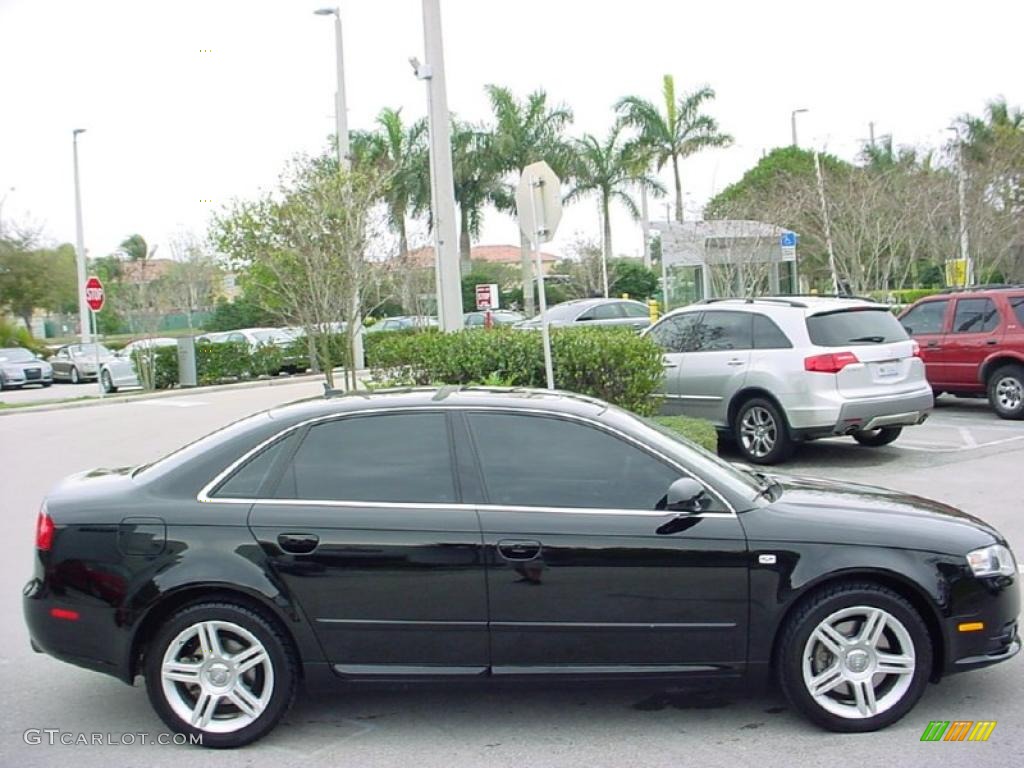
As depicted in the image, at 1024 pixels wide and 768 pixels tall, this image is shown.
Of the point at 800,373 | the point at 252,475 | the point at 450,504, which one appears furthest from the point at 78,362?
the point at 450,504

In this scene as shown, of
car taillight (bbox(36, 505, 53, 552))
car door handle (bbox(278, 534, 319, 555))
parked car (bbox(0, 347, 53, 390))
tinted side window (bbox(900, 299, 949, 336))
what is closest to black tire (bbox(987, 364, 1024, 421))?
tinted side window (bbox(900, 299, 949, 336))

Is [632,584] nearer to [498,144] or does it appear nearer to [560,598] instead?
[560,598]

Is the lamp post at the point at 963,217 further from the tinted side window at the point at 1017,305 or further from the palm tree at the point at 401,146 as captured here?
the palm tree at the point at 401,146

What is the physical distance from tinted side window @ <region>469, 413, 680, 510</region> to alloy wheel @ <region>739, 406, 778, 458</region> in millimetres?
7097

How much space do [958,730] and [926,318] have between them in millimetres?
11976

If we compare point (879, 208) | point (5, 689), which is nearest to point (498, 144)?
point (879, 208)

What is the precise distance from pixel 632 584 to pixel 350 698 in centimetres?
163

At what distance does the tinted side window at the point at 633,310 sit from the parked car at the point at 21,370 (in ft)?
65.7

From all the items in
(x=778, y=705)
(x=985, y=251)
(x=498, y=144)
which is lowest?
(x=778, y=705)

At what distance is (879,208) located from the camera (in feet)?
99.1

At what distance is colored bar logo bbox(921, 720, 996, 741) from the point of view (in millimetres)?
4613

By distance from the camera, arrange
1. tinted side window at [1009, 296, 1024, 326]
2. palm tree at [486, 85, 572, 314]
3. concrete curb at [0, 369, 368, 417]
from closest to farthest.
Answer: tinted side window at [1009, 296, 1024, 326], concrete curb at [0, 369, 368, 417], palm tree at [486, 85, 572, 314]

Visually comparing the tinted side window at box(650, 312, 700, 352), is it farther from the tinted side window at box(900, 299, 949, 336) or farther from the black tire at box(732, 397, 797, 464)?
the tinted side window at box(900, 299, 949, 336)

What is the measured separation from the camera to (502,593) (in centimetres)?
467
